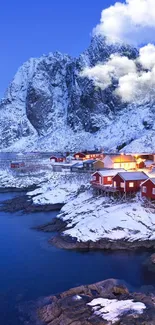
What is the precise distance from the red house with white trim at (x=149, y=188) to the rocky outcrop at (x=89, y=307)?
18.8 meters

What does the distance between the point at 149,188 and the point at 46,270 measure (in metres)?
18.9

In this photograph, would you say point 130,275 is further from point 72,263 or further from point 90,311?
point 90,311

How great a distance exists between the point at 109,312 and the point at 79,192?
37810mm

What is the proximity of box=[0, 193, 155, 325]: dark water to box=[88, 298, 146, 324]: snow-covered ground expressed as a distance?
16.9 feet

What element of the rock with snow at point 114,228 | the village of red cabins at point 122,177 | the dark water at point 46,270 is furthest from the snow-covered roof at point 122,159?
the dark water at point 46,270

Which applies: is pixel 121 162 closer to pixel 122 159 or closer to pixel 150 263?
pixel 122 159

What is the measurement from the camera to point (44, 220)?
1944 inches

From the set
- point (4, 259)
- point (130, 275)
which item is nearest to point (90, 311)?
point (130, 275)

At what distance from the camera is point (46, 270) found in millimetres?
31125

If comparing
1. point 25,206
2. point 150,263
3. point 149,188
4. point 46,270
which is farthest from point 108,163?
point 46,270

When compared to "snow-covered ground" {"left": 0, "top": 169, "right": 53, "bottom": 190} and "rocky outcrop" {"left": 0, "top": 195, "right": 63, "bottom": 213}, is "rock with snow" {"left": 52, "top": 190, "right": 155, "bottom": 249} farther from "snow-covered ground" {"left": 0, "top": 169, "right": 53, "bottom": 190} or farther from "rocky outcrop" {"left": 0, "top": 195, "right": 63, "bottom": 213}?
"snow-covered ground" {"left": 0, "top": 169, "right": 53, "bottom": 190}

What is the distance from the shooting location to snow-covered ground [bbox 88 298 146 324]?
66.1 feet

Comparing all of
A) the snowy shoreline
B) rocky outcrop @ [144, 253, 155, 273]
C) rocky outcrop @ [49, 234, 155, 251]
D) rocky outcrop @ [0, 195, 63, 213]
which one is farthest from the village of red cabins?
rocky outcrop @ [144, 253, 155, 273]

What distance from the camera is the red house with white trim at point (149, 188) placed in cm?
4347
